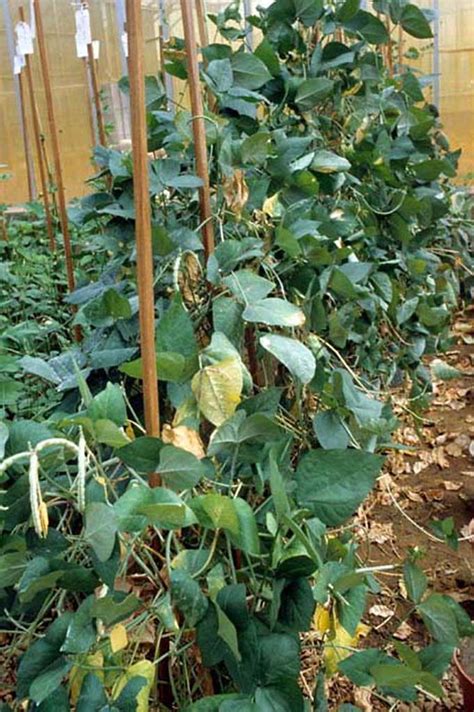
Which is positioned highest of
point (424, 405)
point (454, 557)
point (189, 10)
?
point (189, 10)

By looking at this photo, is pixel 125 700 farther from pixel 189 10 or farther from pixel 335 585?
pixel 189 10

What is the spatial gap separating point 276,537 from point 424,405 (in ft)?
3.59

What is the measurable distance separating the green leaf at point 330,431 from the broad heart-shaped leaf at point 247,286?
0.20 m

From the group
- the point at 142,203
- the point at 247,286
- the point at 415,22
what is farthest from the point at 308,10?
the point at 142,203

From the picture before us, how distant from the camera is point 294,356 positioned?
89cm

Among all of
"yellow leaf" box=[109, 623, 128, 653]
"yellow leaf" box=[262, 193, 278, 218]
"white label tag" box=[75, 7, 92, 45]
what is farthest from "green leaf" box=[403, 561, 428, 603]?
"white label tag" box=[75, 7, 92, 45]

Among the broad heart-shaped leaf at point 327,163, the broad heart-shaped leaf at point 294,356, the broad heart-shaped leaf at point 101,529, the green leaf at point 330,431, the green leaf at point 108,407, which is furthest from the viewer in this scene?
the broad heart-shaped leaf at point 327,163

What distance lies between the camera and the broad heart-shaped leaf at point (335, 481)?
79 centimetres

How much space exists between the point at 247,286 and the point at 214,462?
0.21m

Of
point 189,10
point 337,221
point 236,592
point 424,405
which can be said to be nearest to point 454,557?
point 424,405

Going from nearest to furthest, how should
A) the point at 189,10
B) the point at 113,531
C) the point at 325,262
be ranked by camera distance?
1. the point at 113,531
2. the point at 189,10
3. the point at 325,262

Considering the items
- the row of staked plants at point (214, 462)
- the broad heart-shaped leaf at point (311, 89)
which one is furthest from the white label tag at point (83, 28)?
the broad heart-shaped leaf at point (311, 89)

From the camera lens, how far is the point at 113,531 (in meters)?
0.63

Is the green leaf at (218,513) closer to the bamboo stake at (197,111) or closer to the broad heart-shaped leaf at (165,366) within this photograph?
the broad heart-shaped leaf at (165,366)
